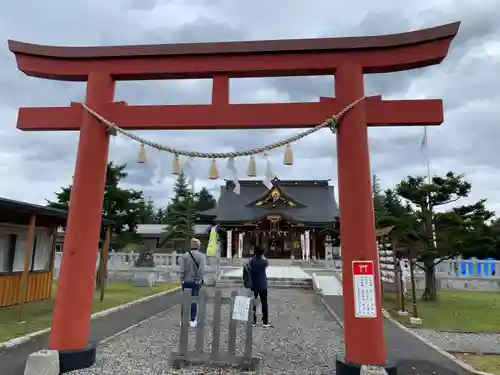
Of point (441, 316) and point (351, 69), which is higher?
point (351, 69)

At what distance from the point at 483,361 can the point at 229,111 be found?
575cm

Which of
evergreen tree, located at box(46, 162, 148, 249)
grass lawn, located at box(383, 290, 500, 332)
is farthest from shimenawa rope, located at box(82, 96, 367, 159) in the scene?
evergreen tree, located at box(46, 162, 148, 249)

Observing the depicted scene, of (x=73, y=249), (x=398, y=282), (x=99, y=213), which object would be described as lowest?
(x=398, y=282)

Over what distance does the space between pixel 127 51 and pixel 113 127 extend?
3.94 ft

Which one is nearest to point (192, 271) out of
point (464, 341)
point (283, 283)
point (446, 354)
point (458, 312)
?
point (446, 354)

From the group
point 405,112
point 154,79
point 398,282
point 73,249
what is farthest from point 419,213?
point 73,249

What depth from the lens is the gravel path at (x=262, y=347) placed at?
5.33 metres

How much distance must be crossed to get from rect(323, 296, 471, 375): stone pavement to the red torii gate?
1423mm

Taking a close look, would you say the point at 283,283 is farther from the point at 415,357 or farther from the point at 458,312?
the point at 415,357

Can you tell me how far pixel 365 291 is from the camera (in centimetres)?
489

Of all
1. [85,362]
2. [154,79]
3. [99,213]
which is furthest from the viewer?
[154,79]

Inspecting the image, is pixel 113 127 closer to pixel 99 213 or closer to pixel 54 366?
pixel 99 213

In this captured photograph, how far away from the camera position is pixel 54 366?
16.0 feet

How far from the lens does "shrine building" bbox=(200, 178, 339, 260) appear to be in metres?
32.2
